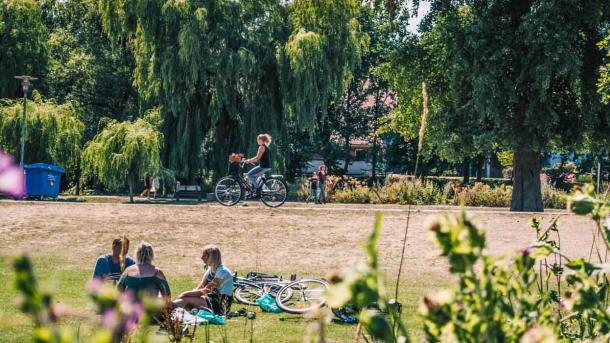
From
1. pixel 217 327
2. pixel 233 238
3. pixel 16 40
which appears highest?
pixel 16 40

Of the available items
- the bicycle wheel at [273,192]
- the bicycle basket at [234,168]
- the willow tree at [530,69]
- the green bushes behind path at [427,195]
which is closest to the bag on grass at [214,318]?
the bicycle wheel at [273,192]

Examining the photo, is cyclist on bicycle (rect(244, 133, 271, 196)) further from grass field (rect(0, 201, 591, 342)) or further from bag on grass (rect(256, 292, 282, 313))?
bag on grass (rect(256, 292, 282, 313))

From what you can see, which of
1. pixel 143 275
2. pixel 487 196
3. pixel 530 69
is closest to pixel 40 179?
pixel 530 69

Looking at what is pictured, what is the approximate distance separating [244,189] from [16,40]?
23216 millimetres

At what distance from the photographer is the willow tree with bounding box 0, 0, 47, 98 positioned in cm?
3466

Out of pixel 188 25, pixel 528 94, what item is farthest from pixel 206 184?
pixel 528 94

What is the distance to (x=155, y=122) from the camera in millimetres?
30031

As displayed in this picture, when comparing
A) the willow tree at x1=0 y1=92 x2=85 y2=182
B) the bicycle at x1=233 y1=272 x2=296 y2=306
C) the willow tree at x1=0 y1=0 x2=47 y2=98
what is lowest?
the bicycle at x1=233 y1=272 x2=296 y2=306

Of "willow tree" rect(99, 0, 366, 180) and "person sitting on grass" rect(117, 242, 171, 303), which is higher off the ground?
"willow tree" rect(99, 0, 366, 180)

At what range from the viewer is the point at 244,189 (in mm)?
16875

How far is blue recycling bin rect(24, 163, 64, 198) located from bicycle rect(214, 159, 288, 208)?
31.8ft

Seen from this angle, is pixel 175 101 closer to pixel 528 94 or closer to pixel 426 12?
pixel 426 12

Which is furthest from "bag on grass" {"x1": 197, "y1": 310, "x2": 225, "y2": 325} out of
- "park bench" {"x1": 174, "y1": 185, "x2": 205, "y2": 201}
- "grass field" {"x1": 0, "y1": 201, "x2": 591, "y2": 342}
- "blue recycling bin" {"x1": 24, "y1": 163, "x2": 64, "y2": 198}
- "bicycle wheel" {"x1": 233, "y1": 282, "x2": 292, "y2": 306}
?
"park bench" {"x1": 174, "y1": 185, "x2": 205, "y2": 201}

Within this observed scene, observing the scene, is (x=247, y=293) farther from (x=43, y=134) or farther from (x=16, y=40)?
(x=16, y=40)
